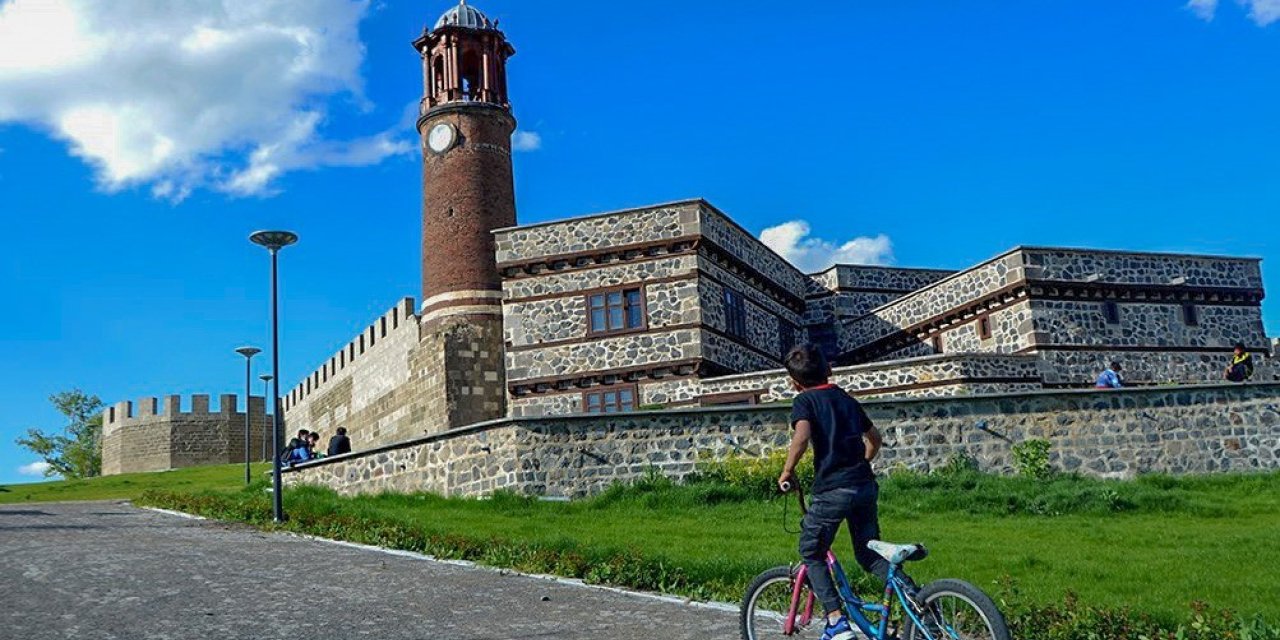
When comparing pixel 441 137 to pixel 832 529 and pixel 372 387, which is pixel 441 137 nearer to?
pixel 372 387

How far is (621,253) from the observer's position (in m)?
31.9

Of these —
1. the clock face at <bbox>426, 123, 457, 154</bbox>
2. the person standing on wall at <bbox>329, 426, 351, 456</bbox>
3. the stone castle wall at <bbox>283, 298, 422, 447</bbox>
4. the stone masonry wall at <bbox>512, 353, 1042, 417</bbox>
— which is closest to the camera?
the person standing on wall at <bbox>329, 426, 351, 456</bbox>

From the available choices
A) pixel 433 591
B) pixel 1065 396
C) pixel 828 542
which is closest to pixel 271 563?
pixel 433 591

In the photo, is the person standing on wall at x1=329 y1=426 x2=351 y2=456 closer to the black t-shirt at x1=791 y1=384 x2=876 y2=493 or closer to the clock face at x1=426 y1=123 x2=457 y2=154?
the clock face at x1=426 y1=123 x2=457 y2=154

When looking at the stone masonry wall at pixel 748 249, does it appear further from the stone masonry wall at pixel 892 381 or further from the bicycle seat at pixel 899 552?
the bicycle seat at pixel 899 552

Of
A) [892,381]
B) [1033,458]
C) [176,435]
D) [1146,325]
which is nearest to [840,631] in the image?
[1033,458]

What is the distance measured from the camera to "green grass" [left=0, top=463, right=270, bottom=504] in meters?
32.8

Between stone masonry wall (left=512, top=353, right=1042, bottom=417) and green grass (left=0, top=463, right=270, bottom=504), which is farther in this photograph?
green grass (left=0, top=463, right=270, bottom=504)

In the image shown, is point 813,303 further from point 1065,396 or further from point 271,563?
point 271,563

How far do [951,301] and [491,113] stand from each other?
1506cm

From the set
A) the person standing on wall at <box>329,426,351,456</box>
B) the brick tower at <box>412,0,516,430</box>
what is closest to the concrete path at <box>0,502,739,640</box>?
the person standing on wall at <box>329,426,351,456</box>

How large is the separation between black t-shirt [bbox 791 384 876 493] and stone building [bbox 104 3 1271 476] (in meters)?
21.6

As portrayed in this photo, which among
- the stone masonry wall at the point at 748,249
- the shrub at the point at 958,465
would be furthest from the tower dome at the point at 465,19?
the shrub at the point at 958,465

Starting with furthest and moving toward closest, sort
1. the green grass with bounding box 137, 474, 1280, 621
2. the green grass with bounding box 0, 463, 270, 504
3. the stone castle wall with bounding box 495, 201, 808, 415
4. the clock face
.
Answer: the clock face < the green grass with bounding box 0, 463, 270, 504 < the stone castle wall with bounding box 495, 201, 808, 415 < the green grass with bounding box 137, 474, 1280, 621
